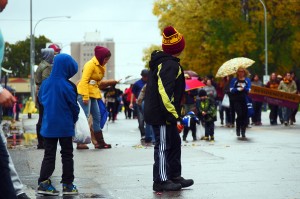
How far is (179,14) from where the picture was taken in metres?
67.2

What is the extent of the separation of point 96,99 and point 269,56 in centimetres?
4771

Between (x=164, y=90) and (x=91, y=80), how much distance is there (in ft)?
21.4

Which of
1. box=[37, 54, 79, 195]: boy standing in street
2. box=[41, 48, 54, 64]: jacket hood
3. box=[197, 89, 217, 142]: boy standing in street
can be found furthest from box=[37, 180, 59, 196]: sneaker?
box=[197, 89, 217, 142]: boy standing in street

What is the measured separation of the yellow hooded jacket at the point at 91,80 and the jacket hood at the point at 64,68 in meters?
5.85

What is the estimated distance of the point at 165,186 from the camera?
1027cm

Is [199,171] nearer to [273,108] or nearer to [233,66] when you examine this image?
[233,66]

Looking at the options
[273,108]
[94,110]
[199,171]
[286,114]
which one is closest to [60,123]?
[199,171]

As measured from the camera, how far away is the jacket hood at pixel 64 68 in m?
10.4

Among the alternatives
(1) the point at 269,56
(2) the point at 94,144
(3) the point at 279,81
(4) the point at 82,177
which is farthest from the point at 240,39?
(4) the point at 82,177

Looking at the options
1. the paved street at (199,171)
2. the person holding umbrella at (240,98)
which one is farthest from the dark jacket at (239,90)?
the paved street at (199,171)

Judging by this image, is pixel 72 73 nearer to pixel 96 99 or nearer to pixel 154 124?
pixel 154 124

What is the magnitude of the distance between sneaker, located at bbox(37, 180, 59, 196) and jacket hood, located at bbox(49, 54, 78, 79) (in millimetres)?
1186

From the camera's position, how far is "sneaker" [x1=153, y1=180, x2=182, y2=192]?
1027 centimetres

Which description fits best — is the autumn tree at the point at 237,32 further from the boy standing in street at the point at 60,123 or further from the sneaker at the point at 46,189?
the sneaker at the point at 46,189
